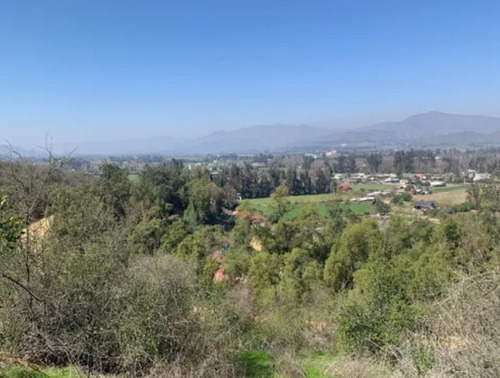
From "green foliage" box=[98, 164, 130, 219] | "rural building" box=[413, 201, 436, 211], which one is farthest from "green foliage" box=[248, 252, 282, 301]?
"rural building" box=[413, 201, 436, 211]

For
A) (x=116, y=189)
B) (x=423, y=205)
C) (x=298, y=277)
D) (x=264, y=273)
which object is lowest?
(x=423, y=205)

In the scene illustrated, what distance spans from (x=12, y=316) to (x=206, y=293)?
111 inches

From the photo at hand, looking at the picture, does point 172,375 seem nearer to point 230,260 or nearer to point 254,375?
point 254,375

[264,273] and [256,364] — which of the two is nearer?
[256,364]

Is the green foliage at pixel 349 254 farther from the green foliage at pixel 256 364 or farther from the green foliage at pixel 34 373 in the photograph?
the green foliage at pixel 34 373

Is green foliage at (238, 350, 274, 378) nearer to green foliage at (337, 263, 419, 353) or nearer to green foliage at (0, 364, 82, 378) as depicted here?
green foliage at (337, 263, 419, 353)

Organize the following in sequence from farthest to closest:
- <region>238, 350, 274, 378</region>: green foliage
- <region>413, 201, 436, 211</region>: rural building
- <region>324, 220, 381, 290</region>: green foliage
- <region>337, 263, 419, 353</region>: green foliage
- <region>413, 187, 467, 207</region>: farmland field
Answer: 1. <region>413, 187, 467, 207</region>: farmland field
2. <region>413, 201, 436, 211</region>: rural building
3. <region>324, 220, 381, 290</region>: green foliage
4. <region>337, 263, 419, 353</region>: green foliage
5. <region>238, 350, 274, 378</region>: green foliage

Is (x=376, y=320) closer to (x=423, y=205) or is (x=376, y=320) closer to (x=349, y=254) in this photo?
(x=349, y=254)

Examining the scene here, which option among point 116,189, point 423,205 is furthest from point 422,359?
point 423,205

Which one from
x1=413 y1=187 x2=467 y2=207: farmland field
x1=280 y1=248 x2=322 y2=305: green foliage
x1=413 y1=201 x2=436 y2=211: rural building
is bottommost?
x1=413 y1=187 x2=467 y2=207: farmland field

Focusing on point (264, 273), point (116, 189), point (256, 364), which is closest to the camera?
point (256, 364)

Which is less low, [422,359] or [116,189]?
[116,189]

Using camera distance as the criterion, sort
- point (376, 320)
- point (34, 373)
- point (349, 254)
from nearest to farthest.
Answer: point (34, 373) < point (376, 320) < point (349, 254)

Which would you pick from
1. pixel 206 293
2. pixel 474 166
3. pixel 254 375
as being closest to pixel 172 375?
pixel 254 375
